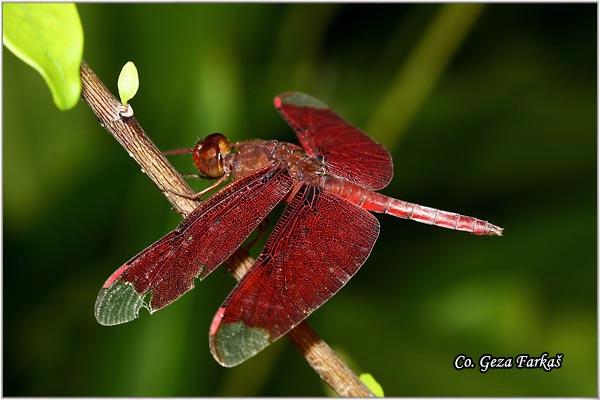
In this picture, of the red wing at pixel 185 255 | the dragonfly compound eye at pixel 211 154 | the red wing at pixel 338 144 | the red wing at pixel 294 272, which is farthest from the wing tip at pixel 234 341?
the red wing at pixel 338 144

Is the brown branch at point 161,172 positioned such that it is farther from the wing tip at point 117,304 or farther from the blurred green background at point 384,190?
the blurred green background at point 384,190

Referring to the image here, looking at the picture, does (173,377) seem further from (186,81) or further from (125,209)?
(186,81)

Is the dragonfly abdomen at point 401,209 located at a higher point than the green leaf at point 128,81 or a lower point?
lower

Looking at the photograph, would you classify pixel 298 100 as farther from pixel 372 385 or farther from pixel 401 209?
pixel 372 385

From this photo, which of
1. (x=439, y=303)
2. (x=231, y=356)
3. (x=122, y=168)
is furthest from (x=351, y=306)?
(x=231, y=356)

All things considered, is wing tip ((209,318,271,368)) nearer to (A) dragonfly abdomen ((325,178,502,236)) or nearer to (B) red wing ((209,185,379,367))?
(B) red wing ((209,185,379,367))

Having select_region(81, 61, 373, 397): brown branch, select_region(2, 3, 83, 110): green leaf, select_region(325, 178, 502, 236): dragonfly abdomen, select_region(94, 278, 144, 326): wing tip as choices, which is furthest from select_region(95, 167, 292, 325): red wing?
select_region(2, 3, 83, 110): green leaf
